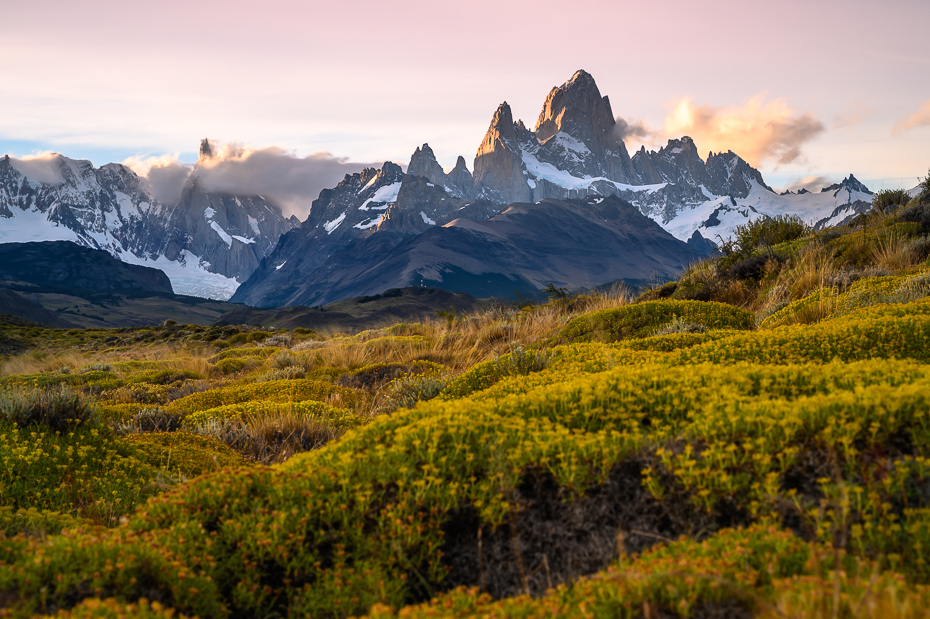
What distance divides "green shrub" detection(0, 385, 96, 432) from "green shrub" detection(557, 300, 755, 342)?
25.3 ft

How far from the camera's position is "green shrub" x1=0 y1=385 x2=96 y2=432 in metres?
5.78

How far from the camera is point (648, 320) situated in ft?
34.6

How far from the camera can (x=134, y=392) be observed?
12.1m

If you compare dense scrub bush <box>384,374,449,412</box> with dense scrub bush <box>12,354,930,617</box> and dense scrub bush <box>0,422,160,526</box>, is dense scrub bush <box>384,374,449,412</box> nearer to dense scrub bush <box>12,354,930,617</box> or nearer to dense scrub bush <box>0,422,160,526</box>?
dense scrub bush <box>0,422,160,526</box>

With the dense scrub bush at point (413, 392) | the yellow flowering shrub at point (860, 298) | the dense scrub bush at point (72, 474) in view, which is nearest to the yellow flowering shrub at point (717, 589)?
the dense scrub bush at point (72, 474)

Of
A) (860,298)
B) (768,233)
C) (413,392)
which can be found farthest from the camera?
(768,233)

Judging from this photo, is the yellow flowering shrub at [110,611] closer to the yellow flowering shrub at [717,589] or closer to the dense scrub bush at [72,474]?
the yellow flowering shrub at [717,589]

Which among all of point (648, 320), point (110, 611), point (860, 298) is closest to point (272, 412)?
point (110, 611)

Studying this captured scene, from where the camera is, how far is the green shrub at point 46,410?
578cm

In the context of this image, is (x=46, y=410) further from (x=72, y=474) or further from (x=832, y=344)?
(x=832, y=344)

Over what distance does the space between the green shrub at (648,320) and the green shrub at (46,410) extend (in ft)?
25.3

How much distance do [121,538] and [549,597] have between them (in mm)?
2500

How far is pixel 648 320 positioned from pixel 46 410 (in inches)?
364

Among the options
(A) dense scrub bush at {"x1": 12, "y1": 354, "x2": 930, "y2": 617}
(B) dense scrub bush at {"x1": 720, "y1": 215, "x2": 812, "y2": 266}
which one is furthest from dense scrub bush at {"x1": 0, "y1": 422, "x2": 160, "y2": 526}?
(B) dense scrub bush at {"x1": 720, "y1": 215, "x2": 812, "y2": 266}
